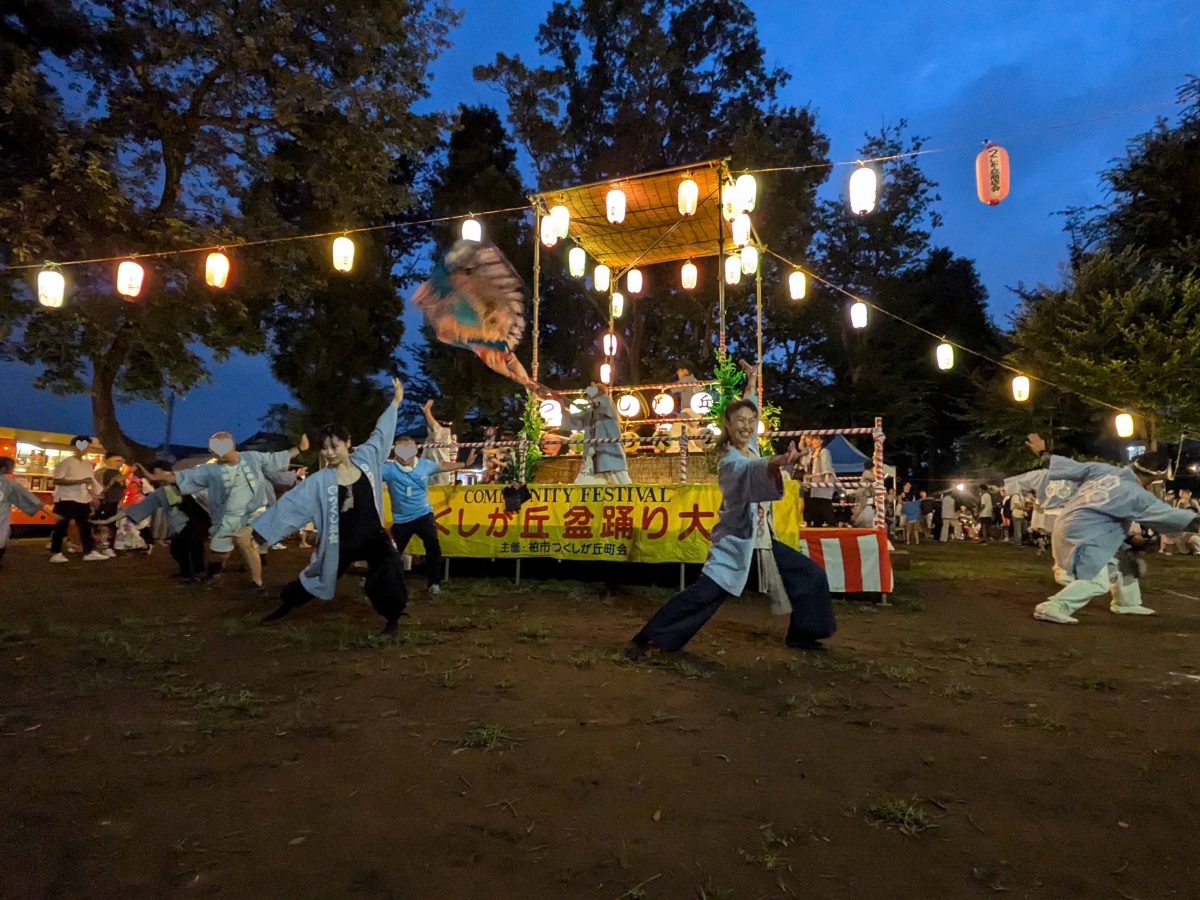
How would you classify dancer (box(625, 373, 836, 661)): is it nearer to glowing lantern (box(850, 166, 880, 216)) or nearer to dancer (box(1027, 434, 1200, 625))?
dancer (box(1027, 434, 1200, 625))

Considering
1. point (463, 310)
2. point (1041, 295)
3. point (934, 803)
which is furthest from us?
point (1041, 295)

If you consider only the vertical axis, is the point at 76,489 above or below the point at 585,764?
above

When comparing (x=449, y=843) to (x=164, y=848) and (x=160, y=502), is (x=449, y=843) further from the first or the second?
(x=160, y=502)

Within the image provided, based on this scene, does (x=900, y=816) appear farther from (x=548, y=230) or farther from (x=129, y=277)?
(x=129, y=277)

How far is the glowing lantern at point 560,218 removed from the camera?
46.0 ft

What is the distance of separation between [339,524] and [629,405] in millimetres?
12488

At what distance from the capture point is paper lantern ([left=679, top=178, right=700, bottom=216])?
12.7 m

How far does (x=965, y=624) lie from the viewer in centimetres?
656

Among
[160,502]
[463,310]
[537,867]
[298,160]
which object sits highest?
[298,160]

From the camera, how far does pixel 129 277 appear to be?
13.2m

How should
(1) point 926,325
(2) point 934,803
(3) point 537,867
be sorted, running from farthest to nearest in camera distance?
(1) point 926,325, (2) point 934,803, (3) point 537,867

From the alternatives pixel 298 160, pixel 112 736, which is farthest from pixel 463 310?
pixel 298 160

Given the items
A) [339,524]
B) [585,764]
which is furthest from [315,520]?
[585,764]

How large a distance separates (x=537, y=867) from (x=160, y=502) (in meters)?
8.19
